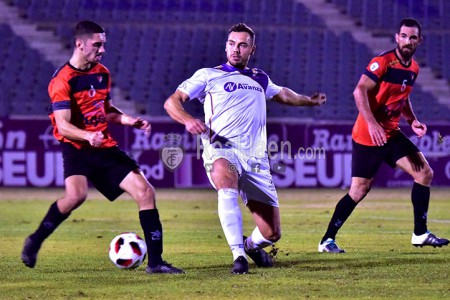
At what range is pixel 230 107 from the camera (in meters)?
8.53

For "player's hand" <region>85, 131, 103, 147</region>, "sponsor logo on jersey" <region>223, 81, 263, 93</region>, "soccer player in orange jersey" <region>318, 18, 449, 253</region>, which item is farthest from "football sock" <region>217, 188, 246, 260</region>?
"soccer player in orange jersey" <region>318, 18, 449, 253</region>

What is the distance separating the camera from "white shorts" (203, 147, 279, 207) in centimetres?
842

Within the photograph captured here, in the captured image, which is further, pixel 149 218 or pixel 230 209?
pixel 149 218

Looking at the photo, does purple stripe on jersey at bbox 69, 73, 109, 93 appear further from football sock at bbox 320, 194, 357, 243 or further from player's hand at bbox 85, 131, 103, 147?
football sock at bbox 320, 194, 357, 243

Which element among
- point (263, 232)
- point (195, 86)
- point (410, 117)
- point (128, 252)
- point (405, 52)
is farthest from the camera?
point (410, 117)

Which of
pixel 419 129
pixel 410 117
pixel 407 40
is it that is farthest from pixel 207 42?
pixel 407 40

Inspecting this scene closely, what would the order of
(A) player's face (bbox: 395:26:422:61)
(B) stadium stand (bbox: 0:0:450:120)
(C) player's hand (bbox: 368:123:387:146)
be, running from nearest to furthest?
(C) player's hand (bbox: 368:123:387:146)
(A) player's face (bbox: 395:26:422:61)
(B) stadium stand (bbox: 0:0:450:120)

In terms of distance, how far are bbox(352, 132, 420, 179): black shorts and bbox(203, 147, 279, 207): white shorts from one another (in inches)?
76.7

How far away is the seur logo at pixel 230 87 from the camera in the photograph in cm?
855

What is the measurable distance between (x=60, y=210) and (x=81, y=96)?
1014 mm

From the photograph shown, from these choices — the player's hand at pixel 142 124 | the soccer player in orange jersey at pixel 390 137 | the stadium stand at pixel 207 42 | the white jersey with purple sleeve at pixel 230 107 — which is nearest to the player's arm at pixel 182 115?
the white jersey with purple sleeve at pixel 230 107

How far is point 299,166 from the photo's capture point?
75.4 feet

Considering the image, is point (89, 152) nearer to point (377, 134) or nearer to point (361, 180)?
point (377, 134)

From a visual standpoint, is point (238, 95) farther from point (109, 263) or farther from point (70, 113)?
point (109, 263)
